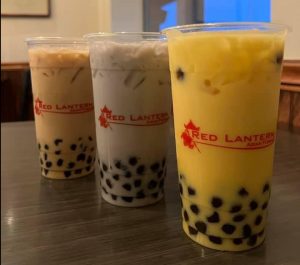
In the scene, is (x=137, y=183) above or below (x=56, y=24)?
below

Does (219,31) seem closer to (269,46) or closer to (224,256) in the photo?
(269,46)

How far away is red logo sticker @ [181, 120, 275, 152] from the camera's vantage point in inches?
16.8

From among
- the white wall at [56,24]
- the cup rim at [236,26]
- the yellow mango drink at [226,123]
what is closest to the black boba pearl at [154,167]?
the yellow mango drink at [226,123]

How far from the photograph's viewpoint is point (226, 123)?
42 cm

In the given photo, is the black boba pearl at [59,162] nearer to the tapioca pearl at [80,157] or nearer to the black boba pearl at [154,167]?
the tapioca pearl at [80,157]

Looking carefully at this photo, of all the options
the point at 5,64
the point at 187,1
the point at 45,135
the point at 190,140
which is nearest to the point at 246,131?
the point at 190,140

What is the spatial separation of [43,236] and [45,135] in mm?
287

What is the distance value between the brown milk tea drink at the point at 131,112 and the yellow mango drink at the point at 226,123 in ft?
0.35

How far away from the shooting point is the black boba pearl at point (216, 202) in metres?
0.46

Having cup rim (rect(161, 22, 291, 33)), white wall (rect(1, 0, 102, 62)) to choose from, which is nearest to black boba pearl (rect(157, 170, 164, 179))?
cup rim (rect(161, 22, 291, 33))

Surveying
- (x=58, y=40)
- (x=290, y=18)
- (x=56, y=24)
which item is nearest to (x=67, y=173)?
(x=58, y=40)

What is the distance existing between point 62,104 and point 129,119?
189mm

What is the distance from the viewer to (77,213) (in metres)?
0.56

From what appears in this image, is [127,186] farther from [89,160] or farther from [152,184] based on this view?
[89,160]
